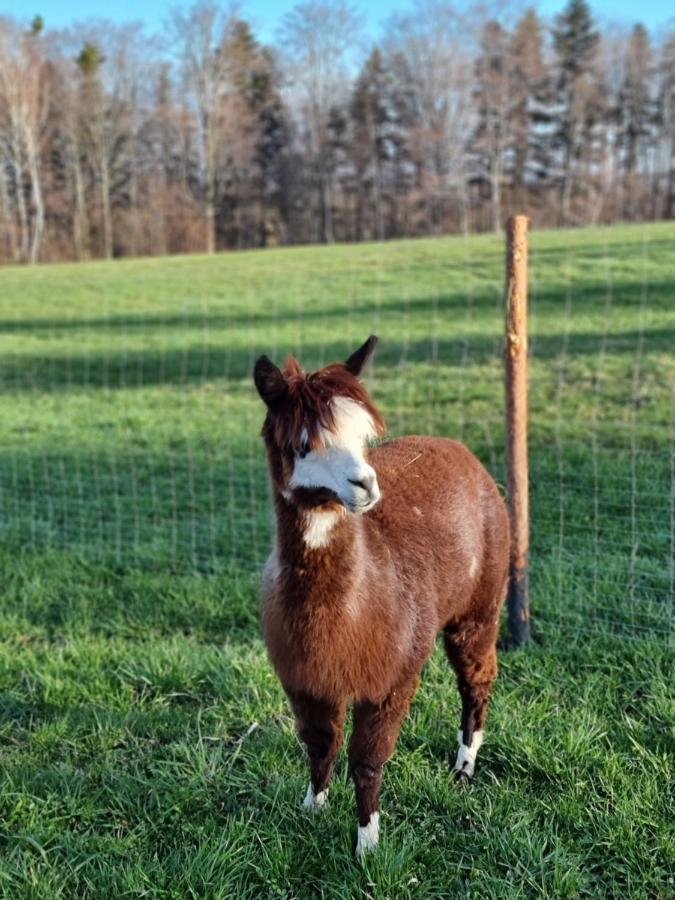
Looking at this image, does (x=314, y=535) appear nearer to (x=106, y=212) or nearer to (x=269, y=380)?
(x=269, y=380)

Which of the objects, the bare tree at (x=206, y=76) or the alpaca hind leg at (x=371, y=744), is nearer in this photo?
the alpaca hind leg at (x=371, y=744)

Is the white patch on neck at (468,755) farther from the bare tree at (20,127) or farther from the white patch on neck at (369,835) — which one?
the bare tree at (20,127)

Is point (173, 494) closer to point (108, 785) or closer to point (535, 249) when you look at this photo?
point (108, 785)

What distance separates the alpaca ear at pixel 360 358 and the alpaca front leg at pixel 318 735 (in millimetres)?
1016

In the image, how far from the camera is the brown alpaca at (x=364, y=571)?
6.69 ft

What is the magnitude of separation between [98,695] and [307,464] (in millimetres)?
1995

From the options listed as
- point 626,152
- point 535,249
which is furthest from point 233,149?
point 535,249

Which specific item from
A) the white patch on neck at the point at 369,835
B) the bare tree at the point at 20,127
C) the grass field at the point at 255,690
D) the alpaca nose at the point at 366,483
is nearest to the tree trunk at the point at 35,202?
the bare tree at the point at 20,127

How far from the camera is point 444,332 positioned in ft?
43.0

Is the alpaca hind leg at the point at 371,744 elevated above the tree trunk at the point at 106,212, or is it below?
below

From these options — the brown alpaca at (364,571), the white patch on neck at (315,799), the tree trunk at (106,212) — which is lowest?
the white patch on neck at (315,799)

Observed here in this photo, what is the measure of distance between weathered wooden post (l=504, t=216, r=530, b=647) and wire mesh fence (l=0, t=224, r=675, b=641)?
27 centimetres

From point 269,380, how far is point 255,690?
179 centimetres

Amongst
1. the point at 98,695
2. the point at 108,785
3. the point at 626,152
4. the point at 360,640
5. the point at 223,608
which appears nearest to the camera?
the point at 360,640
